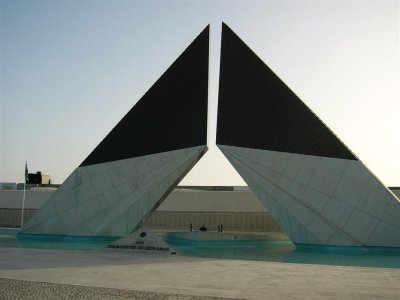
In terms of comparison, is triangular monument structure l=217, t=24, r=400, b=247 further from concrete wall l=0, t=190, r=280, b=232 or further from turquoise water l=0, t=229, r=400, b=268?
concrete wall l=0, t=190, r=280, b=232

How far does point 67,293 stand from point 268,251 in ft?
33.9

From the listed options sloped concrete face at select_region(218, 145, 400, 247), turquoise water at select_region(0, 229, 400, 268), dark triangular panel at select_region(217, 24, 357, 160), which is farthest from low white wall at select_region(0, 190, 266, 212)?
sloped concrete face at select_region(218, 145, 400, 247)

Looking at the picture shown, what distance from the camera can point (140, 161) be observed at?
1908cm

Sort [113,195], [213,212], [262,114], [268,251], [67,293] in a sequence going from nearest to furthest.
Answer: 1. [67,293]
2. [268,251]
3. [262,114]
4. [113,195]
5. [213,212]

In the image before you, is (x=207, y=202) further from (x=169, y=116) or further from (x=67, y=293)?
(x=67, y=293)

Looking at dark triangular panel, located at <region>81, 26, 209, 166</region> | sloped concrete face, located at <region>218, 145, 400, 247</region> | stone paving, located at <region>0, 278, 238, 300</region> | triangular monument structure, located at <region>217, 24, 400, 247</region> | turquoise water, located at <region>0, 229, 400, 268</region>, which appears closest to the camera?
stone paving, located at <region>0, 278, 238, 300</region>

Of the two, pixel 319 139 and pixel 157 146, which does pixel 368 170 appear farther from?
pixel 157 146

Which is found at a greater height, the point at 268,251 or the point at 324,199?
the point at 324,199

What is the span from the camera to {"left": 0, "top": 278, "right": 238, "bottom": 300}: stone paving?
19.3 ft

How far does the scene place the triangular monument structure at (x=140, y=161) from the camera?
18.0 metres

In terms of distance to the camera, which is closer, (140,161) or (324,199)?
(324,199)

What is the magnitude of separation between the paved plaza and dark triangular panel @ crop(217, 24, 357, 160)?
7.79m

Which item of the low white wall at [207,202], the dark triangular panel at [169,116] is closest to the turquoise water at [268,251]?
the dark triangular panel at [169,116]

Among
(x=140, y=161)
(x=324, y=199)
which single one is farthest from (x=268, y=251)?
(x=140, y=161)
